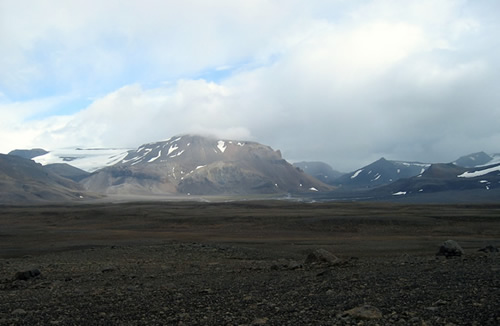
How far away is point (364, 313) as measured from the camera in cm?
976

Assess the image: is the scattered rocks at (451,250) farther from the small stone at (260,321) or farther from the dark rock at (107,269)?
the dark rock at (107,269)

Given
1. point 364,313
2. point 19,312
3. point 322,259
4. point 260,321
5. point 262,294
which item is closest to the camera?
point 364,313

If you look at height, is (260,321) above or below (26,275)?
above

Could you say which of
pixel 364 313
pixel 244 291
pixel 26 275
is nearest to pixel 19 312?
pixel 244 291

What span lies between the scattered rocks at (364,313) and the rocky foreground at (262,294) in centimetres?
2

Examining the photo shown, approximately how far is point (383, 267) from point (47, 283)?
43.7 feet

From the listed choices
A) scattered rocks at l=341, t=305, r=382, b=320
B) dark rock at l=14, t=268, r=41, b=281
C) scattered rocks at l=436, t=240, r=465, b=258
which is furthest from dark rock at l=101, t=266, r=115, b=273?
scattered rocks at l=436, t=240, r=465, b=258

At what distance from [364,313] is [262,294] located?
4.52m

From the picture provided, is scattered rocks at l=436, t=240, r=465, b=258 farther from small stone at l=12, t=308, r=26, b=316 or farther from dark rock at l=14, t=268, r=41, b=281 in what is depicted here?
dark rock at l=14, t=268, r=41, b=281

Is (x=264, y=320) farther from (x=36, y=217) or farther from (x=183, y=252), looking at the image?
(x=36, y=217)

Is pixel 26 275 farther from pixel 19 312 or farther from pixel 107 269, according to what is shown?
pixel 19 312

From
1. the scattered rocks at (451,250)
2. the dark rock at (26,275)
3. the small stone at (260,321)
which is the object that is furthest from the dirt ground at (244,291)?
the scattered rocks at (451,250)

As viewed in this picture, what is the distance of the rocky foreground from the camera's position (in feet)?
33.2

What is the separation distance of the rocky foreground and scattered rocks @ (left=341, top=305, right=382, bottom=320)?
22 millimetres
